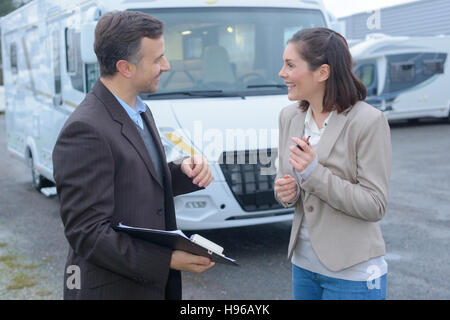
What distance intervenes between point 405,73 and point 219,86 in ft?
42.6

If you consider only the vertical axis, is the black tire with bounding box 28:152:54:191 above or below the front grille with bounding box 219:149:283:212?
below

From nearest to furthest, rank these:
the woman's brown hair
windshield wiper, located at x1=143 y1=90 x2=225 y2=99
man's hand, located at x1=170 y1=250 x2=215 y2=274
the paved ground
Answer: man's hand, located at x1=170 y1=250 x2=215 y2=274 < the woman's brown hair < the paved ground < windshield wiper, located at x1=143 y1=90 x2=225 y2=99

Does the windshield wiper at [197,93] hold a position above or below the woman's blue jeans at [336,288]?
above

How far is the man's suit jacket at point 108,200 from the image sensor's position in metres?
1.89

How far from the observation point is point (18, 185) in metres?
9.98

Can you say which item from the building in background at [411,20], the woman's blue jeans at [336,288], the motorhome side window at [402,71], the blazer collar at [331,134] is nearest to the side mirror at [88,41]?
the blazer collar at [331,134]

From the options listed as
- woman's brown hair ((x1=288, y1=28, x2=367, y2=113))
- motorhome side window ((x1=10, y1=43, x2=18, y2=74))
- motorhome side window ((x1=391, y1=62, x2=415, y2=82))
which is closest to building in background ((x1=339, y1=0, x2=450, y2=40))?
motorhome side window ((x1=391, y1=62, x2=415, y2=82))

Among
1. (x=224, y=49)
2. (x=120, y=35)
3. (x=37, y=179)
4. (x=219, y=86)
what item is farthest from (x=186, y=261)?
(x=37, y=179)

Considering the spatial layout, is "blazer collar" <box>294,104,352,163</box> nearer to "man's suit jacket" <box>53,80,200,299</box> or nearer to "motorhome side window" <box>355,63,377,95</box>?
"man's suit jacket" <box>53,80,200,299</box>

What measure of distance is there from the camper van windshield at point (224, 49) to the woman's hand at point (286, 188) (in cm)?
311

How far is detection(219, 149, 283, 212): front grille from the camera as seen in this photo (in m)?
5.10

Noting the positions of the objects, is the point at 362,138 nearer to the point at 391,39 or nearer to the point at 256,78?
the point at 256,78

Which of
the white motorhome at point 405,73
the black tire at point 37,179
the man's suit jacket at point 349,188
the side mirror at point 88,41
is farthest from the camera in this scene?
the white motorhome at point 405,73

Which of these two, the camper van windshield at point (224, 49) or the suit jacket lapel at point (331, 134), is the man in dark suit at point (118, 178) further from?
the camper van windshield at point (224, 49)
